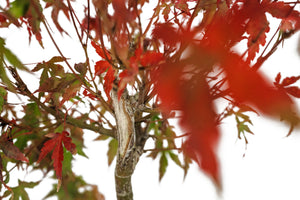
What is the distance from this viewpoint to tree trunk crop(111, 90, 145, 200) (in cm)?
52

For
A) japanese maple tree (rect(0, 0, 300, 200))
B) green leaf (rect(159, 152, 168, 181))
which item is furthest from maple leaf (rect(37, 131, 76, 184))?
green leaf (rect(159, 152, 168, 181))

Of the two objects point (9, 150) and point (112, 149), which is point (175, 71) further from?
point (112, 149)

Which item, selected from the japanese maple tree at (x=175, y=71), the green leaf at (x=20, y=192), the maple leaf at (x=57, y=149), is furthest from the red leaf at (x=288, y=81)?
the green leaf at (x=20, y=192)

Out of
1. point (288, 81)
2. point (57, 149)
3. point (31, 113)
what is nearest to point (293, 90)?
point (288, 81)

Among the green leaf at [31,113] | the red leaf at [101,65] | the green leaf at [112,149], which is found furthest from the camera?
the green leaf at [112,149]

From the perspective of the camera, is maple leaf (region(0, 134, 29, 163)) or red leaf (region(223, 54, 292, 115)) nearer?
red leaf (region(223, 54, 292, 115))

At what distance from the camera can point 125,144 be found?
1.76 ft

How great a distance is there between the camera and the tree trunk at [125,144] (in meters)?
0.52

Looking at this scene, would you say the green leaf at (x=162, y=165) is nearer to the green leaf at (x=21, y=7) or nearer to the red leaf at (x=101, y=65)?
the red leaf at (x=101, y=65)

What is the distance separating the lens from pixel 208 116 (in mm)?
249

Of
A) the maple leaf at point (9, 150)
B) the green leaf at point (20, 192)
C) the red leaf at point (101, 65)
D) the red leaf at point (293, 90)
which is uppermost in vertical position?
the red leaf at point (101, 65)

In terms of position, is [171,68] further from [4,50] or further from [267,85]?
[4,50]

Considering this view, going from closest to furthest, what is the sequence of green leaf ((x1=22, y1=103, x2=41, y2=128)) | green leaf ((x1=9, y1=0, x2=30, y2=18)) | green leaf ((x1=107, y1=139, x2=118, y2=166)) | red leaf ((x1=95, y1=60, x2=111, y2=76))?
green leaf ((x1=9, y1=0, x2=30, y2=18)) < red leaf ((x1=95, y1=60, x2=111, y2=76)) < green leaf ((x1=22, y1=103, x2=41, y2=128)) < green leaf ((x1=107, y1=139, x2=118, y2=166))

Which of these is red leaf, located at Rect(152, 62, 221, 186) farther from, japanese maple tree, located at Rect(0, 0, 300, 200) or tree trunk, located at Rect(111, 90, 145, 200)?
tree trunk, located at Rect(111, 90, 145, 200)
